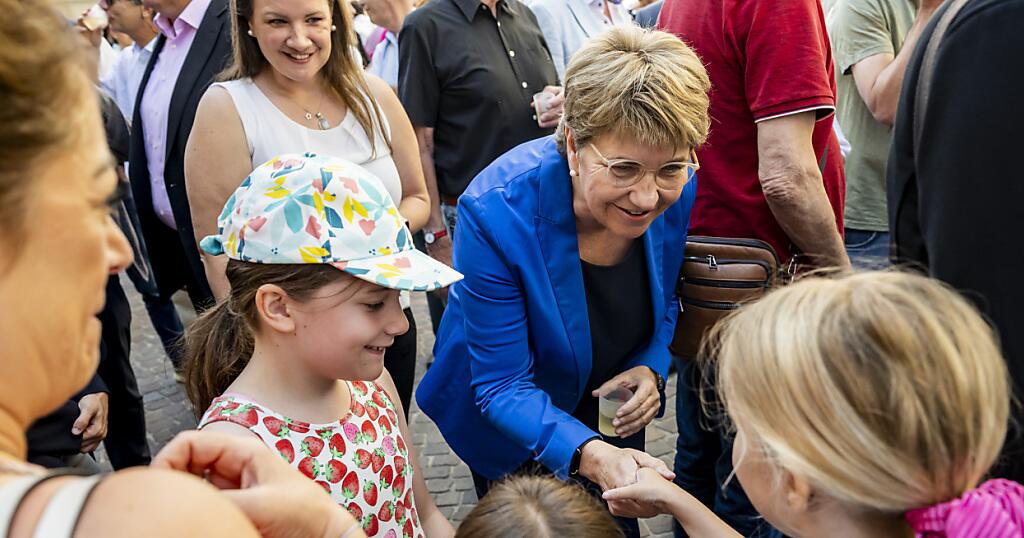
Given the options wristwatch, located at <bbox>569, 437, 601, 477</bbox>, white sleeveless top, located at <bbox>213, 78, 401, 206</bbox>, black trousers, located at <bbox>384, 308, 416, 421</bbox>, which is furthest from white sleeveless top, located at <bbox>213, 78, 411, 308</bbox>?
wristwatch, located at <bbox>569, 437, 601, 477</bbox>

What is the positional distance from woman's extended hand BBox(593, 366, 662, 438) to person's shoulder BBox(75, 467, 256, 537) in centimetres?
158

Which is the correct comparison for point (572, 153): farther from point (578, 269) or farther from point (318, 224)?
point (318, 224)

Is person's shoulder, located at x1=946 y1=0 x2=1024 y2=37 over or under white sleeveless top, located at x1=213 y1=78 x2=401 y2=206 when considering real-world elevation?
over

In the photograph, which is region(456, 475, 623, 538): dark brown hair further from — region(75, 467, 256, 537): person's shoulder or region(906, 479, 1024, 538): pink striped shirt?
region(75, 467, 256, 537): person's shoulder

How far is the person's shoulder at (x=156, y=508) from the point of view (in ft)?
2.40

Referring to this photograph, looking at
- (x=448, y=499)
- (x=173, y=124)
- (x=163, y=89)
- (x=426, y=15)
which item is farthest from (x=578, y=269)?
(x=426, y=15)

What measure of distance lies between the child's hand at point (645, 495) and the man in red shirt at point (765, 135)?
647 millimetres

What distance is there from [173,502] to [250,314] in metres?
1.21

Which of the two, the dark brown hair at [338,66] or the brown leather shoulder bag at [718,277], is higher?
the dark brown hair at [338,66]

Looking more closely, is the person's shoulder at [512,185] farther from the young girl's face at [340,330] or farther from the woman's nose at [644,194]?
the young girl's face at [340,330]

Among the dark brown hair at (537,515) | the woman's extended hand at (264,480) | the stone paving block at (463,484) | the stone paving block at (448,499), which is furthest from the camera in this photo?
the stone paving block at (463,484)

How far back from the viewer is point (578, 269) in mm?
2254

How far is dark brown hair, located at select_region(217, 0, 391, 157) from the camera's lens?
2.82 metres

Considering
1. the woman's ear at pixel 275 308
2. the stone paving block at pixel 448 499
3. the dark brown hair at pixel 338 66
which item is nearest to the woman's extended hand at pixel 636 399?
the woman's ear at pixel 275 308
